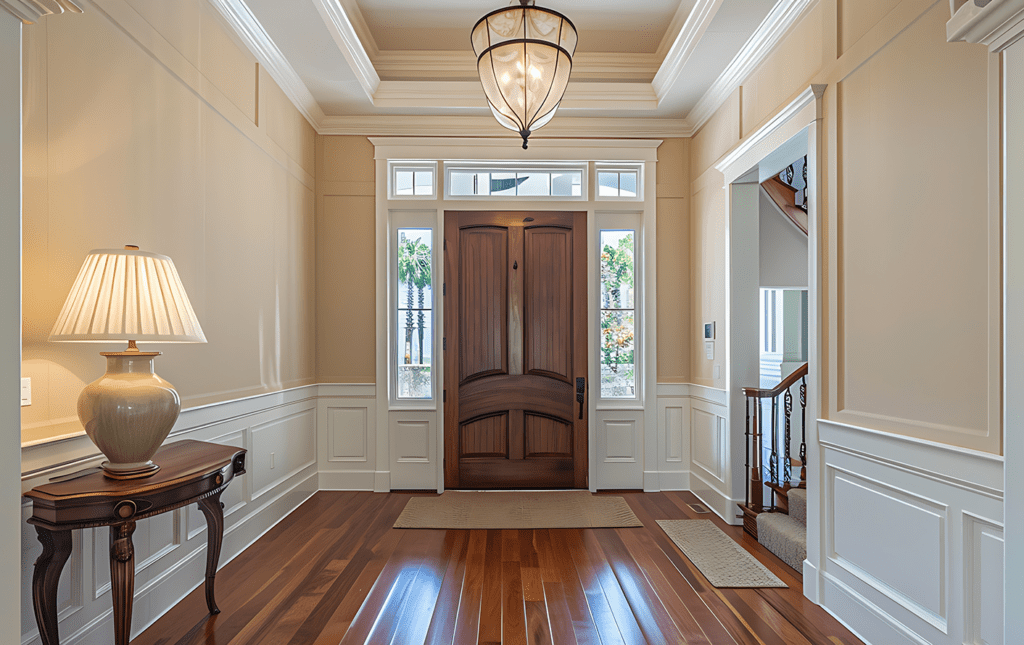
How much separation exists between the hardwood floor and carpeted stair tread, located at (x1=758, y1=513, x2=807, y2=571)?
7 centimetres

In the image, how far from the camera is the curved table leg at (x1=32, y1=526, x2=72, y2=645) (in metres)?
1.94

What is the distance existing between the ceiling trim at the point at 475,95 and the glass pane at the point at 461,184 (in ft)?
2.07

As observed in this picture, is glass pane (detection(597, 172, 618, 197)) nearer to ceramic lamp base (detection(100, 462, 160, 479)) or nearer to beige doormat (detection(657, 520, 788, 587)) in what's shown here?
beige doormat (detection(657, 520, 788, 587))

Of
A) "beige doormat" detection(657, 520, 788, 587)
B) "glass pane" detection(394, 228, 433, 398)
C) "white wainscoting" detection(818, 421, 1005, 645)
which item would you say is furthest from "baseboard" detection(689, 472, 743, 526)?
"glass pane" detection(394, 228, 433, 398)

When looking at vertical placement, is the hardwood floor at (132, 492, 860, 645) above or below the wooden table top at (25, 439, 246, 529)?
below

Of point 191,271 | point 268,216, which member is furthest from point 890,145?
point 268,216

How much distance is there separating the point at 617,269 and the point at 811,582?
300cm

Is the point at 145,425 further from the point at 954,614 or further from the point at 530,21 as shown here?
the point at 954,614

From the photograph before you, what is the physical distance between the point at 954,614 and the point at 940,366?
2.90ft

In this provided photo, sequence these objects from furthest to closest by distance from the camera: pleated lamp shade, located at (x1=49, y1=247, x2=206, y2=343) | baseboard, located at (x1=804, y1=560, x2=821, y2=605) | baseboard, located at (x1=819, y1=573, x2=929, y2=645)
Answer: baseboard, located at (x1=804, y1=560, x2=821, y2=605) < baseboard, located at (x1=819, y1=573, x2=929, y2=645) < pleated lamp shade, located at (x1=49, y1=247, x2=206, y2=343)

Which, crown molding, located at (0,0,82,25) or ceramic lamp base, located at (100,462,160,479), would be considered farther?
ceramic lamp base, located at (100,462,160,479)

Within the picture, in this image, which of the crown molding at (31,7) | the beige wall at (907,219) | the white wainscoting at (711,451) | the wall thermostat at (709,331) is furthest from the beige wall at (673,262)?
the crown molding at (31,7)

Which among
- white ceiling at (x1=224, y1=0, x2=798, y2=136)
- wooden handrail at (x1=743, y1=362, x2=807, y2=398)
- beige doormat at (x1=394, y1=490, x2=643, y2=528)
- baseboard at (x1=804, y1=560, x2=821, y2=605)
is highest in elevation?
white ceiling at (x1=224, y1=0, x2=798, y2=136)

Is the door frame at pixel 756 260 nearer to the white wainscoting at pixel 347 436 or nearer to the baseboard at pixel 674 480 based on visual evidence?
the baseboard at pixel 674 480
